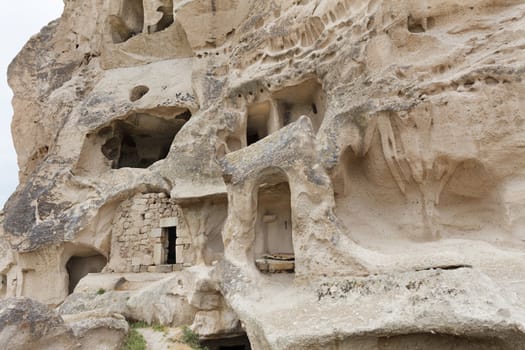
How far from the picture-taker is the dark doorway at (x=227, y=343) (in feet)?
23.4

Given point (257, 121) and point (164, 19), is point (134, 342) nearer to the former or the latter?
point (257, 121)

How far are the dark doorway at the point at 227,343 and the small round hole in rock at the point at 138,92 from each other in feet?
24.1

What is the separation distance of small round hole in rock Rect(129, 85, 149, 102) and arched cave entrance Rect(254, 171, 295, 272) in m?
6.12

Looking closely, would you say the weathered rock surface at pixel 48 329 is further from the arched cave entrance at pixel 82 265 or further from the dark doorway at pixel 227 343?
the arched cave entrance at pixel 82 265

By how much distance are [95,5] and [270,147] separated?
10403 millimetres

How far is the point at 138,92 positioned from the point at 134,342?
Result: 7.55m

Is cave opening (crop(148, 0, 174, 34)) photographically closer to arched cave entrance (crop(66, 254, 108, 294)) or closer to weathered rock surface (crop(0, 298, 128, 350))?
arched cave entrance (crop(66, 254, 108, 294))

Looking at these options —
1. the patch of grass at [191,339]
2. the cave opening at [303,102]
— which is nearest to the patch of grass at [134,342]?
the patch of grass at [191,339]

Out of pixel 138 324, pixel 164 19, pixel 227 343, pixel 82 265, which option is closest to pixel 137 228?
pixel 82 265

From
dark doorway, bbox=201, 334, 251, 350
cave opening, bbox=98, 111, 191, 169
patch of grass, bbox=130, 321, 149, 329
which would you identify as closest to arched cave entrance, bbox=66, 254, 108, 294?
cave opening, bbox=98, 111, 191, 169

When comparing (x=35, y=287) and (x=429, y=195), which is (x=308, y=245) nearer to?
(x=429, y=195)

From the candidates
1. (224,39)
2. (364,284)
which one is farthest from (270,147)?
(224,39)

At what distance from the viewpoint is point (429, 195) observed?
20.8ft

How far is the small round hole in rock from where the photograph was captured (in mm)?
12195
